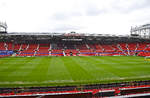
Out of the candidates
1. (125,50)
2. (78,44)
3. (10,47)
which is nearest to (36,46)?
(10,47)

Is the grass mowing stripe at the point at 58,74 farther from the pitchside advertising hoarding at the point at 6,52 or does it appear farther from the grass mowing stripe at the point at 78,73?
the pitchside advertising hoarding at the point at 6,52

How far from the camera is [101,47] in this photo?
59.6m

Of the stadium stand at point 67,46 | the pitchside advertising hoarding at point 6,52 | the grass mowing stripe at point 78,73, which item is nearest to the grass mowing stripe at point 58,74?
the grass mowing stripe at point 78,73

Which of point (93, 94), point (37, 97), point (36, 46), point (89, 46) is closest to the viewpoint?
point (37, 97)

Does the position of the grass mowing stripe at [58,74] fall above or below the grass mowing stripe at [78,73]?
above

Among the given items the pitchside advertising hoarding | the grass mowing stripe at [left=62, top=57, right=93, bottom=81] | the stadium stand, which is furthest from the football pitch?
the stadium stand

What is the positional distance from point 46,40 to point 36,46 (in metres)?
7.10

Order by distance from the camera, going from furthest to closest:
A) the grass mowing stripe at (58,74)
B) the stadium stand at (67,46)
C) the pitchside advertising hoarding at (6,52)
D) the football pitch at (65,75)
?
the stadium stand at (67,46) → the pitchside advertising hoarding at (6,52) → the grass mowing stripe at (58,74) → the football pitch at (65,75)

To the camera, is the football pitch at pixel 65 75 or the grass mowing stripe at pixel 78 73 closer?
→ the football pitch at pixel 65 75

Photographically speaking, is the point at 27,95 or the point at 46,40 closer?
the point at 27,95

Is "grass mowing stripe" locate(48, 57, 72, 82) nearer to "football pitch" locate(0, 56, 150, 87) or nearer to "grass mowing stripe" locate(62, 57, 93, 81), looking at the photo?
"football pitch" locate(0, 56, 150, 87)

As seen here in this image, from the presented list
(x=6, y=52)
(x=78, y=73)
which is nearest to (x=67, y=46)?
(x=6, y=52)

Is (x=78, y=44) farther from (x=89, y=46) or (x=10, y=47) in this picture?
(x=10, y=47)

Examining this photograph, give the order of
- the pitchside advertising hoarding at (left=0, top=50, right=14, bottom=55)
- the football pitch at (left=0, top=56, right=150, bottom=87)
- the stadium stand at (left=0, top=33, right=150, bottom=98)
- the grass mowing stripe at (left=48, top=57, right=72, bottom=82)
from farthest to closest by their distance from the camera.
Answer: the stadium stand at (left=0, top=33, right=150, bottom=98)
the pitchside advertising hoarding at (left=0, top=50, right=14, bottom=55)
the grass mowing stripe at (left=48, top=57, right=72, bottom=82)
the football pitch at (left=0, top=56, right=150, bottom=87)
